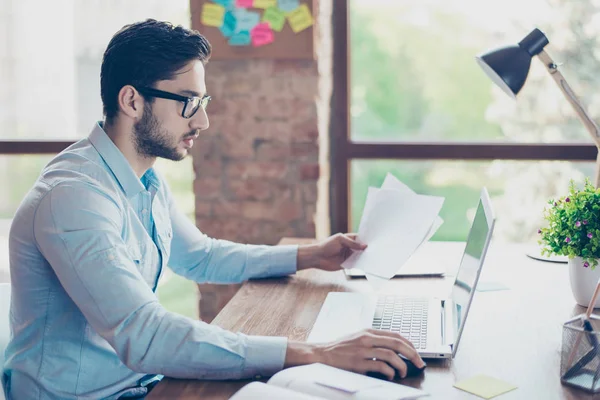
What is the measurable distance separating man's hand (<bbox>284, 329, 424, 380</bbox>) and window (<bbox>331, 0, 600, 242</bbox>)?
1.60 meters

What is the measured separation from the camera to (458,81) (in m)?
2.90

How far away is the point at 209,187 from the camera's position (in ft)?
9.30

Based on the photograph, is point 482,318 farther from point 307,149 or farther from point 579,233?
point 307,149

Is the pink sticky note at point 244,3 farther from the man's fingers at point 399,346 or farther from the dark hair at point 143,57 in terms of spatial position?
the man's fingers at point 399,346

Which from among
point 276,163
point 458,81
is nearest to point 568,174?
point 458,81

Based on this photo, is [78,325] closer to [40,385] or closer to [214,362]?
[40,385]

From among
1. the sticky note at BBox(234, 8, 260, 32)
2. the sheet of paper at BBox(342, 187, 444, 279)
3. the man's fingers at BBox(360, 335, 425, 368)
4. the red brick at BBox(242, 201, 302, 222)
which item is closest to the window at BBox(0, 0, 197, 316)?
the red brick at BBox(242, 201, 302, 222)

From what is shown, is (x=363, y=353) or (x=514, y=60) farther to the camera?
(x=514, y=60)

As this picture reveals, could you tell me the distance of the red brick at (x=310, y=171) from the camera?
2787 millimetres

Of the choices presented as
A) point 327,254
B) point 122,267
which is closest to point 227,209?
point 327,254

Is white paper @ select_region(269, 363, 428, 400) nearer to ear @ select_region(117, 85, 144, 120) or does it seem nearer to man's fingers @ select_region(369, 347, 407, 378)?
man's fingers @ select_region(369, 347, 407, 378)

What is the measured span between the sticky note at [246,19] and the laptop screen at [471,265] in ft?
4.42

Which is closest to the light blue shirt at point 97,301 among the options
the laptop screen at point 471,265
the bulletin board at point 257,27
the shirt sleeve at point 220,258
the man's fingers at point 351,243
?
the shirt sleeve at point 220,258

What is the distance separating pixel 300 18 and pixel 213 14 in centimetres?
32
